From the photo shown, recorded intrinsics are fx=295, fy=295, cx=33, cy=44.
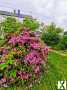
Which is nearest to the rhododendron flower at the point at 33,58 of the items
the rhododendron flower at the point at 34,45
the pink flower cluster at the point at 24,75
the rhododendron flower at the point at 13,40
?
the rhododendron flower at the point at 34,45

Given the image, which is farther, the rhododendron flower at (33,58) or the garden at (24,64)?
the rhododendron flower at (33,58)

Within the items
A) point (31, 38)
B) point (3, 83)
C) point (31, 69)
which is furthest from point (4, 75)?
point (31, 38)

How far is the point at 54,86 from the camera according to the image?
785cm

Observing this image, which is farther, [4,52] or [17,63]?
[4,52]

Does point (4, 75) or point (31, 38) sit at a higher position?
point (31, 38)

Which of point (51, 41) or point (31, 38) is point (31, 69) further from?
point (51, 41)

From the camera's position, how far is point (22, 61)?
299 inches

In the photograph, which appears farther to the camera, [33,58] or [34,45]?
[34,45]

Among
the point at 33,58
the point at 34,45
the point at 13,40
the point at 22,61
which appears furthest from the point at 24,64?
the point at 13,40

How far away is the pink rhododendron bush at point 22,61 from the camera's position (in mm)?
7473

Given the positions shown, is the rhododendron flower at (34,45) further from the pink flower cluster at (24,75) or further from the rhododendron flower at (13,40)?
the pink flower cluster at (24,75)

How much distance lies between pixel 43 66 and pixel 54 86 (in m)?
0.61

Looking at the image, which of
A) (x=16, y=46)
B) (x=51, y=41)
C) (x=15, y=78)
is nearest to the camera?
(x=15, y=78)

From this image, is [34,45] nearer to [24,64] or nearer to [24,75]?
[24,64]
